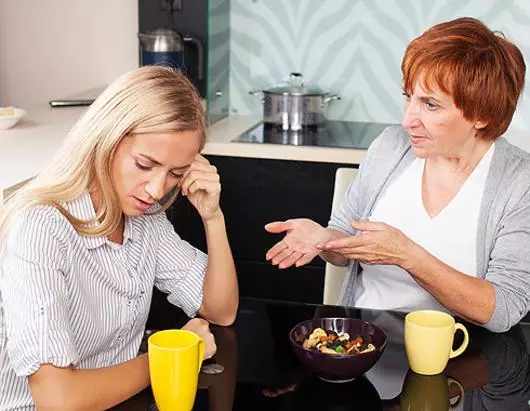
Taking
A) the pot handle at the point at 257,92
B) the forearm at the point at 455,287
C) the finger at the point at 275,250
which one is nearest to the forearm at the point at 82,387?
the finger at the point at 275,250

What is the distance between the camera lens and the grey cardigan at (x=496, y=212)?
1878mm

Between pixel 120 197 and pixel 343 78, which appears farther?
pixel 343 78

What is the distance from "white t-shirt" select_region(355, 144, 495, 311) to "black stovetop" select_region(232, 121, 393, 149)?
816 millimetres

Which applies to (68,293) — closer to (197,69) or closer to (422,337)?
(422,337)

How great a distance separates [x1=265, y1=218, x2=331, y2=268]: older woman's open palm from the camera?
6.32ft

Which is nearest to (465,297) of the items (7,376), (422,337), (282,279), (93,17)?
(422,337)

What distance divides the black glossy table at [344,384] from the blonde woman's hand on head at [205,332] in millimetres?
18

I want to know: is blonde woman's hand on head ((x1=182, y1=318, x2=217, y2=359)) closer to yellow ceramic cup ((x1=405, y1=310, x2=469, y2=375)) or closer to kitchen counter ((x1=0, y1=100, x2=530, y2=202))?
yellow ceramic cup ((x1=405, y1=310, x2=469, y2=375))

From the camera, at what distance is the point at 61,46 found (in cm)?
356

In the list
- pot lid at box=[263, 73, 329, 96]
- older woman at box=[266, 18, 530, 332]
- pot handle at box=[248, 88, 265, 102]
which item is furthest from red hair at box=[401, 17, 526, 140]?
pot handle at box=[248, 88, 265, 102]

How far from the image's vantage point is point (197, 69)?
326cm

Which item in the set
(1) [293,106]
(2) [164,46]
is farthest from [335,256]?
(2) [164,46]

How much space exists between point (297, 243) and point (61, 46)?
190cm

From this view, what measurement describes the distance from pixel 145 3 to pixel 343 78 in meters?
0.73
